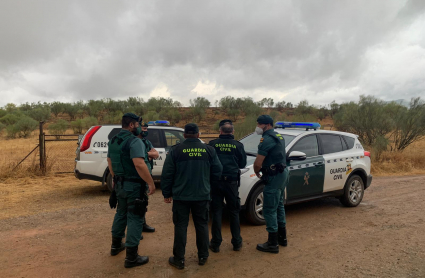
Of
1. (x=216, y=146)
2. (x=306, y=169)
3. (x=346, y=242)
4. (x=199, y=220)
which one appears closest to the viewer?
(x=199, y=220)

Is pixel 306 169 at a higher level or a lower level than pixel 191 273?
higher

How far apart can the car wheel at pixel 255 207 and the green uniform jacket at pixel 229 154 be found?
102cm

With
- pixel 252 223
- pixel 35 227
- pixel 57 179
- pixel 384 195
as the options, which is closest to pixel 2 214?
pixel 35 227

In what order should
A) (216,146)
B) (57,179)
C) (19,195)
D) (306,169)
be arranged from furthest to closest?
1. (57,179)
2. (19,195)
3. (306,169)
4. (216,146)

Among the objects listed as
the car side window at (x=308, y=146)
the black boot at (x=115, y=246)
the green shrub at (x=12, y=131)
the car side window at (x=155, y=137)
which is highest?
the green shrub at (x=12, y=131)

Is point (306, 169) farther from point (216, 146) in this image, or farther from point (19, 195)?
point (19, 195)

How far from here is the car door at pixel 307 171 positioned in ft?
17.8

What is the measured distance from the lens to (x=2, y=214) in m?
5.70

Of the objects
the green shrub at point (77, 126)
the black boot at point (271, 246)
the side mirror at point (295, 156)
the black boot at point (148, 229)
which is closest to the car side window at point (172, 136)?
the black boot at point (148, 229)

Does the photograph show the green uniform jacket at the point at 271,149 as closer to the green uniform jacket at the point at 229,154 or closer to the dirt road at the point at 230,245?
the green uniform jacket at the point at 229,154

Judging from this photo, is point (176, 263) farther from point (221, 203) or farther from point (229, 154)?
point (229, 154)

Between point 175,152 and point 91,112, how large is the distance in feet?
137

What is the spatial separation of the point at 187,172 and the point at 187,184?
0.47ft

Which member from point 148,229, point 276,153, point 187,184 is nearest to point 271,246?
point 276,153
